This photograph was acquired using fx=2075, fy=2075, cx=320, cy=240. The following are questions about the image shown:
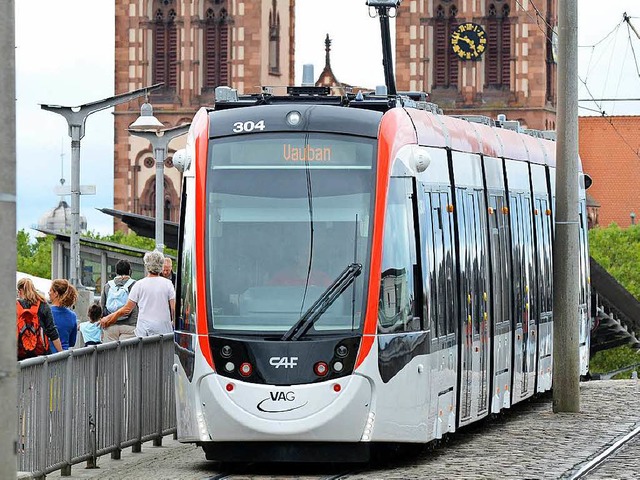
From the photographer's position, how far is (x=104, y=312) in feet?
64.5

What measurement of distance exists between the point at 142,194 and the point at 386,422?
3190 inches

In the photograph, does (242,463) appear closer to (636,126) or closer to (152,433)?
(152,433)

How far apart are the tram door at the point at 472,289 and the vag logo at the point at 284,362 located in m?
2.50

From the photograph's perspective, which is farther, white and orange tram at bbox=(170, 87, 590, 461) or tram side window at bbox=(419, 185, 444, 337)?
tram side window at bbox=(419, 185, 444, 337)

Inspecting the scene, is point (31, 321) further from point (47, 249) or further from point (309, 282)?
point (47, 249)

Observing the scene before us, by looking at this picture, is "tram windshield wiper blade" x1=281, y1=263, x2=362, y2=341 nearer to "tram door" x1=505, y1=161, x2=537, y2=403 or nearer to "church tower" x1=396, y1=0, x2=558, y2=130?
"tram door" x1=505, y1=161, x2=537, y2=403

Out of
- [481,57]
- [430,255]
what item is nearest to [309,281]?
[430,255]

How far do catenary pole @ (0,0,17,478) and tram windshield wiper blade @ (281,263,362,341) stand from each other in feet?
19.7

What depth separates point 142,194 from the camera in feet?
312

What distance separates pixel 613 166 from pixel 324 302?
106617 millimetres

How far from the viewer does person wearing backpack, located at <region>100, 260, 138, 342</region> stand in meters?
18.4

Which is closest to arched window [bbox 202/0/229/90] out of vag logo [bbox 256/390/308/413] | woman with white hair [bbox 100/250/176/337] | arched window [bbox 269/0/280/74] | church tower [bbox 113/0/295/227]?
church tower [bbox 113/0/295/227]

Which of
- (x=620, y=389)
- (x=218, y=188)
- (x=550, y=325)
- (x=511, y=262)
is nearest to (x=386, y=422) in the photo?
(x=218, y=188)

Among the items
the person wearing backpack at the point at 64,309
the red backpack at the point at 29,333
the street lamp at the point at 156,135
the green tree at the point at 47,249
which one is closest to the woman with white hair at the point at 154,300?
the person wearing backpack at the point at 64,309
